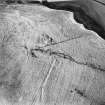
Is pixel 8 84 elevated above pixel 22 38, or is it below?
below

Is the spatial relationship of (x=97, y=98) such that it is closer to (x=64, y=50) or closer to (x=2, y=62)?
(x=64, y=50)

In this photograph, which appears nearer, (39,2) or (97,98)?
(97,98)

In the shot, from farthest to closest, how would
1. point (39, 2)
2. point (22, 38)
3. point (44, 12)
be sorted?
point (39, 2) → point (44, 12) → point (22, 38)

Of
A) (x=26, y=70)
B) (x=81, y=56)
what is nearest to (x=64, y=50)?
(x=81, y=56)

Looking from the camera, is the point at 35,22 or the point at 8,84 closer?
the point at 8,84

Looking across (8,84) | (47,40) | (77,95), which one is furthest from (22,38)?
(77,95)

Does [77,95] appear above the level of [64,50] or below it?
below

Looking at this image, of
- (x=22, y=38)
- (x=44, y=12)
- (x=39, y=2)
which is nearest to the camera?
(x=22, y=38)

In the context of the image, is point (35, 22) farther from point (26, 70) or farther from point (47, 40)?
point (26, 70)

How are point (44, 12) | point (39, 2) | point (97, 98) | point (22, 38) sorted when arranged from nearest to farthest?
point (97, 98)
point (22, 38)
point (44, 12)
point (39, 2)
